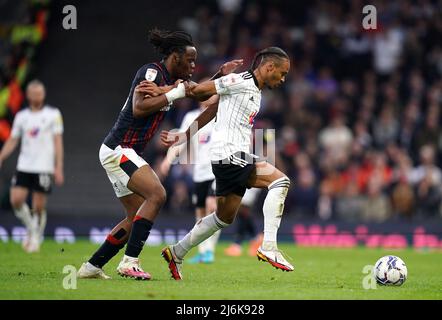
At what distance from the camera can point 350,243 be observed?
19.3 metres

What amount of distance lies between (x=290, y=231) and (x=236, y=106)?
1007 centimetres

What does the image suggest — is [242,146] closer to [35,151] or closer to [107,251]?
[107,251]

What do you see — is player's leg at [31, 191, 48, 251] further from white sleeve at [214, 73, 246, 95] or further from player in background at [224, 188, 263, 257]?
white sleeve at [214, 73, 246, 95]

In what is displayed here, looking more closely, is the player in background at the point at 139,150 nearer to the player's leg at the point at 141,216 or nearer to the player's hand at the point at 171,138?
the player's leg at the point at 141,216

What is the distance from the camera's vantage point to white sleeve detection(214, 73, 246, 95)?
923 cm

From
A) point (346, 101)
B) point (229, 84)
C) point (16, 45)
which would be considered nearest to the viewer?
point (229, 84)

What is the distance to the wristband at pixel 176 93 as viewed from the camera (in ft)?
29.8

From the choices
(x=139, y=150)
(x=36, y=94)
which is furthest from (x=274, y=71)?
(x=36, y=94)

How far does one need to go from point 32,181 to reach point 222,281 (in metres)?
6.29

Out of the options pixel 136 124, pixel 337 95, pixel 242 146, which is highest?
pixel 337 95

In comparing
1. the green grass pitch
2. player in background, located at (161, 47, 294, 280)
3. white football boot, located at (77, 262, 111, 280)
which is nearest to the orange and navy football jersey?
player in background, located at (161, 47, 294, 280)

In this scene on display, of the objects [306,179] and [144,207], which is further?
[306,179]

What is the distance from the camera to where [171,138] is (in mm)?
9422
